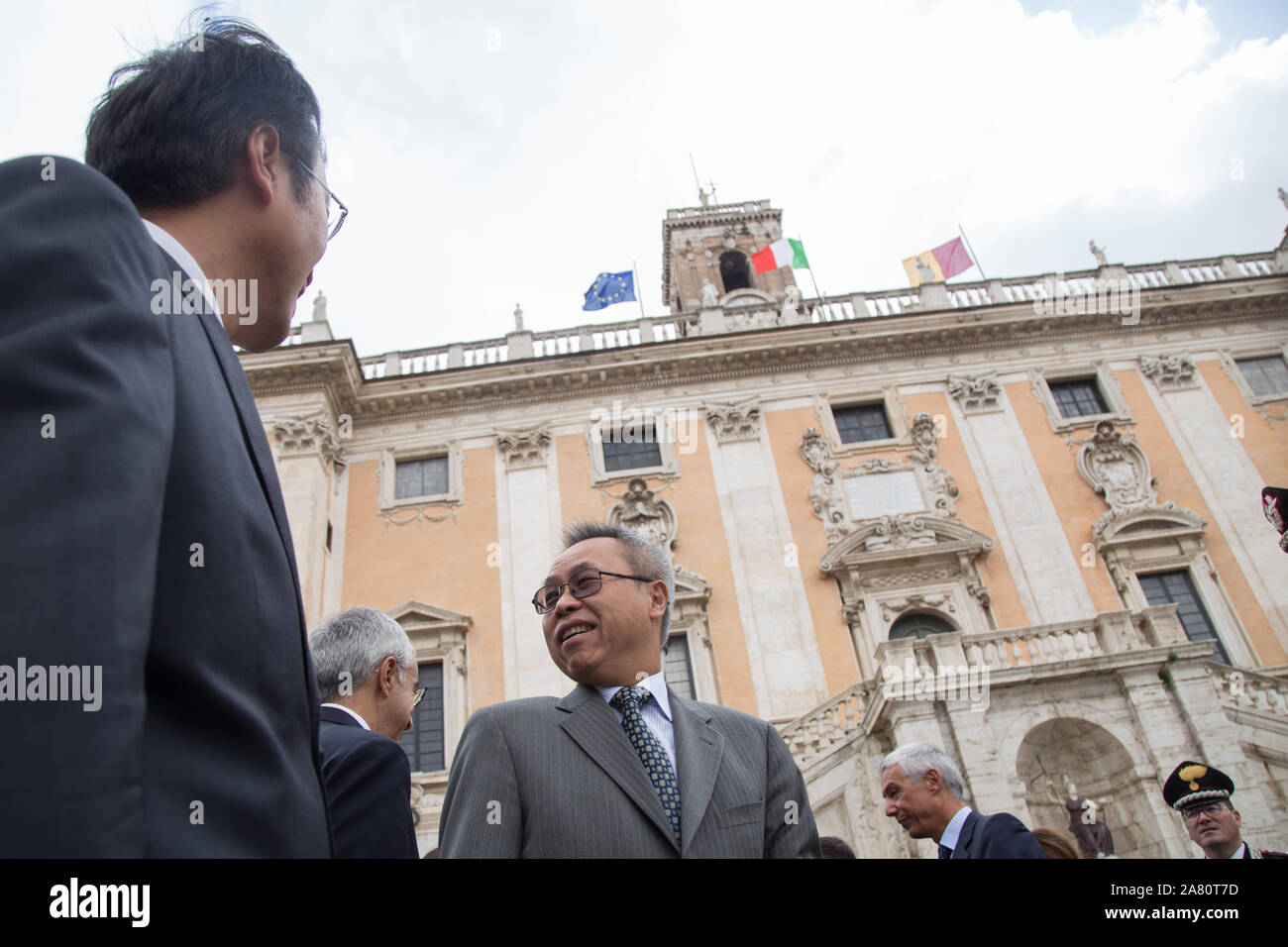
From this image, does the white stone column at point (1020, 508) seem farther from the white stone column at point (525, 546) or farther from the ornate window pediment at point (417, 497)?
the ornate window pediment at point (417, 497)

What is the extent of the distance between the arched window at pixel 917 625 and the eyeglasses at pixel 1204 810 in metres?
11.6

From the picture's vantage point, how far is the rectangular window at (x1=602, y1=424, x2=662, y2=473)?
19.9 metres

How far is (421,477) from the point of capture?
19.9 meters

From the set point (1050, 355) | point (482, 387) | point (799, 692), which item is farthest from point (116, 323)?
point (1050, 355)

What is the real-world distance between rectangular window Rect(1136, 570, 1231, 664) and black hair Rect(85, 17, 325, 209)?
63.8ft

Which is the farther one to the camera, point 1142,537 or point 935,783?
point 1142,537

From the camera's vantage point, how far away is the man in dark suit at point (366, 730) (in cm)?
249

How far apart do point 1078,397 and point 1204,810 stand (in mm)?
16501

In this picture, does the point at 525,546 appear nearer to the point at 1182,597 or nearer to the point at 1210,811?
the point at 1182,597

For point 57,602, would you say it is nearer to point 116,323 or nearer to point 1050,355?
point 116,323

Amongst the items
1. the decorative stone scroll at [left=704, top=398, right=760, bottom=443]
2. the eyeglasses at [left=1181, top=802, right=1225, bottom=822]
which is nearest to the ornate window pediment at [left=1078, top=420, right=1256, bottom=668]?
the decorative stone scroll at [left=704, top=398, right=760, bottom=443]

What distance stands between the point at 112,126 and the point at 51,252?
2.58 ft

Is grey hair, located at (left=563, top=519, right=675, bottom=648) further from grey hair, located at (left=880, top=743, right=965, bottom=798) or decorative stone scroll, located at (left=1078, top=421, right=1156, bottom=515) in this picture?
decorative stone scroll, located at (left=1078, top=421, right=1156, bottom=515)

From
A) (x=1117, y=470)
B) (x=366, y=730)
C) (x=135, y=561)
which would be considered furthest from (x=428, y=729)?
(x=135, y=561)
